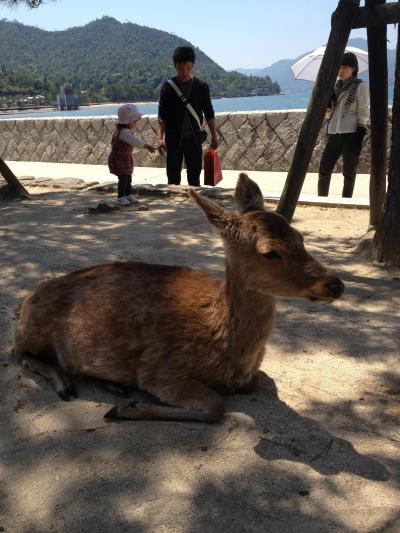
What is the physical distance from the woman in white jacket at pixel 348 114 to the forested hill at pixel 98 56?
294 ft

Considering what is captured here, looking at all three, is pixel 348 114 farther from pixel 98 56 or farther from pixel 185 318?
pixel 98 56

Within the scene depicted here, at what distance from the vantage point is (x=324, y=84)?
523 centimetres

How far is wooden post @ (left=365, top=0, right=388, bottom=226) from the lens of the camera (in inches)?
221

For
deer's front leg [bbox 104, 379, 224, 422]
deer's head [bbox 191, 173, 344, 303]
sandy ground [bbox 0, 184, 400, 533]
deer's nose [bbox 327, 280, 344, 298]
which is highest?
deer's head [bbox 191, 173, 344, 303]

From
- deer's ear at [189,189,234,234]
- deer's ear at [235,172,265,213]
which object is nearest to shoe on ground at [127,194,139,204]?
deer's ear at [235,172,265,213]

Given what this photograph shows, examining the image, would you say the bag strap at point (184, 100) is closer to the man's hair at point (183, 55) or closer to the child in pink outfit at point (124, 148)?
the man's hair at point (183, 55)

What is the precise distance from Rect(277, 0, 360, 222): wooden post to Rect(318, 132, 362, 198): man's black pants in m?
2.40

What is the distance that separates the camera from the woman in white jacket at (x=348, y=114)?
7477mm

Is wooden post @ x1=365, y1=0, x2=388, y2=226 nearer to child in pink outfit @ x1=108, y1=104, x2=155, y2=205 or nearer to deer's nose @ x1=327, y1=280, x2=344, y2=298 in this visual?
child in pink outfit @ x1=108, y1=104, x2=155, y2=205

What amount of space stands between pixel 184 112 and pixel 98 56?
163 m

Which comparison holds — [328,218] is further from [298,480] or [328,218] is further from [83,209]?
[298,480]

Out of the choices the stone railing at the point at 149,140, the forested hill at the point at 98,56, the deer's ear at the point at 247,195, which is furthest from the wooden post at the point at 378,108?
the forested hill at the point at 98,56

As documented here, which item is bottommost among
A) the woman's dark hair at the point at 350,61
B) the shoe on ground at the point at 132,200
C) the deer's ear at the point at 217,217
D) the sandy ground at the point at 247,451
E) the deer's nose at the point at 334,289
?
the sandy ground at the point at 247,451

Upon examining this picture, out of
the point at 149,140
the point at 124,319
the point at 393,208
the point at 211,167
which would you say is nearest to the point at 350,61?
the point at 211,167
